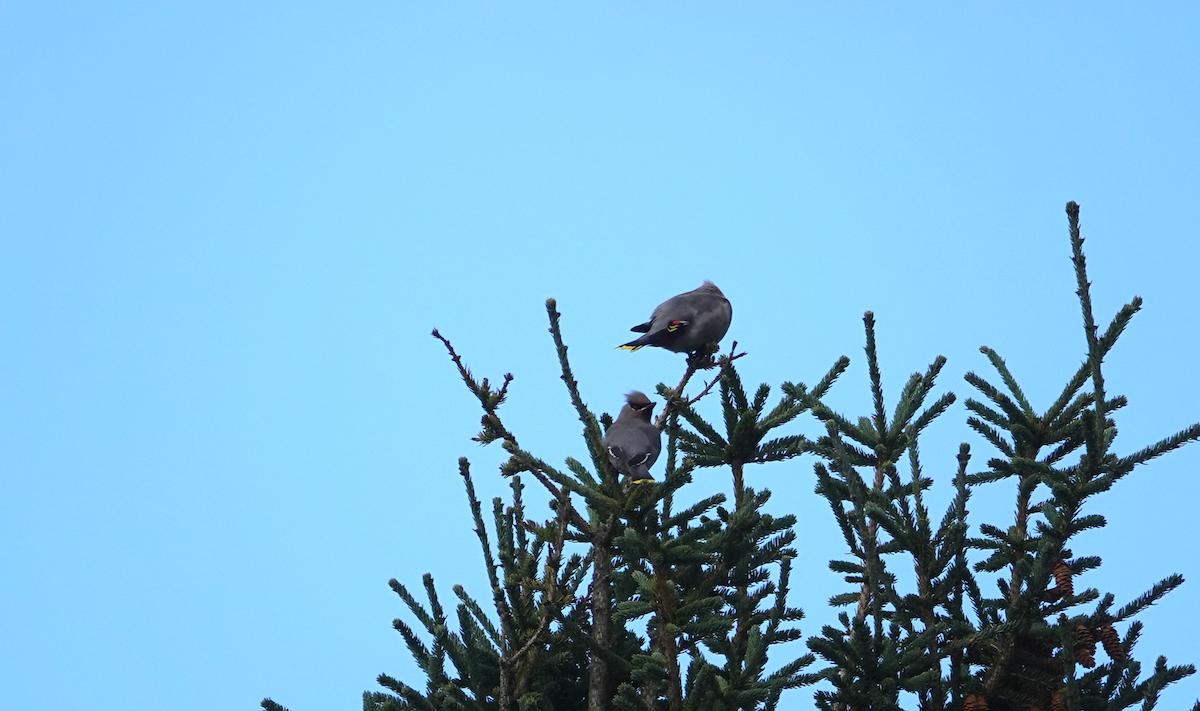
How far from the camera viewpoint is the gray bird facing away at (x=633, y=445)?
277 inches

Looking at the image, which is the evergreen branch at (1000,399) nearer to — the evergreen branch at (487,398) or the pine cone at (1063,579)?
the pine cone at (1063,579)

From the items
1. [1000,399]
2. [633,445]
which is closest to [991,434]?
[1000,399]

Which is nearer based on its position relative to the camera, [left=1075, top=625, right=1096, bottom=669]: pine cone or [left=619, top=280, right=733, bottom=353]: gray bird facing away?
[left=1075, top=625, right=1096, bottom=669]: pine cone

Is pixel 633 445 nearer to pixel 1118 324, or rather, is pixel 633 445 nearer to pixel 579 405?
pixel 579 405

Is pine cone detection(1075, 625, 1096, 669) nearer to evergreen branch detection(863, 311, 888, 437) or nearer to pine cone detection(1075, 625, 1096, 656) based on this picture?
pine cone detection(1075, 625, 1096, 656)

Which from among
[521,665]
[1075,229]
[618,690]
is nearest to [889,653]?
[618,690]

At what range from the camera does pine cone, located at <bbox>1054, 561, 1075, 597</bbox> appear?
6684 mm

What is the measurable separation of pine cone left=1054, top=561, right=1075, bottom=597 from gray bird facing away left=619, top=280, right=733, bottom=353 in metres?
3.19

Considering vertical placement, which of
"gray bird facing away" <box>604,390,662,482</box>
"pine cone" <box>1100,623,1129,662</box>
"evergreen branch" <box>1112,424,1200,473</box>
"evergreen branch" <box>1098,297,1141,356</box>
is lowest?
"pine cone" <box>1100,623,1129,662</box>

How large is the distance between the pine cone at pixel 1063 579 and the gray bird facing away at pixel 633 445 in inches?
91.6

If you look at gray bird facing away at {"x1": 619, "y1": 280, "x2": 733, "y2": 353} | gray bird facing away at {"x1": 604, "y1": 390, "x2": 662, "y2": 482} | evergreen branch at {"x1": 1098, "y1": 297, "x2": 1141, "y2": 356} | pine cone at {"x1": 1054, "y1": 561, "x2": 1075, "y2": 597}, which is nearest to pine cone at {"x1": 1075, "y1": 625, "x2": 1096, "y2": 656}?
pine cone at {"x1": 1054, "y1": 561, "x2": 1075, "y2": 597}

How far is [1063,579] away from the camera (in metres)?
6.71

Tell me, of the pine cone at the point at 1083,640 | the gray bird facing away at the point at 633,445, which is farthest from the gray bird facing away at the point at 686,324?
the pine cone at the point at 1083,640

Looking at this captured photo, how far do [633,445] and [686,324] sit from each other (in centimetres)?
200
